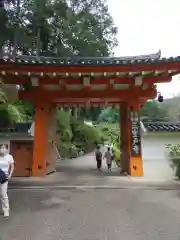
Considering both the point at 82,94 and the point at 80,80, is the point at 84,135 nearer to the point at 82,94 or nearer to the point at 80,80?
the point at 82,94

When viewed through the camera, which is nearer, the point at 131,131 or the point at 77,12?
the point at 131,131

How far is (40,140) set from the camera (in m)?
11.4

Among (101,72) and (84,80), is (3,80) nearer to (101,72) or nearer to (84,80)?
(84,80)

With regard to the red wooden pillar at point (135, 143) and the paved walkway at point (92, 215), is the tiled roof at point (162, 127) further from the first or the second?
the paved walkway at point (92, 215)

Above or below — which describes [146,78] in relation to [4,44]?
below

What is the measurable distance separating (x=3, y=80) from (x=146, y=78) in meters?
5.30

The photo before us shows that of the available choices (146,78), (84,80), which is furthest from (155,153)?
(84,80)

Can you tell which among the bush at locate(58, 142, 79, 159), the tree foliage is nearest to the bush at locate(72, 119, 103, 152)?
the bush at locate(58, 142, 79, 159)

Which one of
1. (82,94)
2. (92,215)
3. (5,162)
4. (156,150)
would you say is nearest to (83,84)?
(82,94)

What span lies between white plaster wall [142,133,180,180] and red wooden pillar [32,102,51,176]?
444 cm

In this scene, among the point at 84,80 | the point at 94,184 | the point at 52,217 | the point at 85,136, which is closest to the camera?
the point at 52,217

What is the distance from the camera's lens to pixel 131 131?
38.3ft

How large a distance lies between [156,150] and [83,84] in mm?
4884

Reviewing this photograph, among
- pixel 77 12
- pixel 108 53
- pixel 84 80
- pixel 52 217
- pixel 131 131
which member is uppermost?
pixel 77 12
